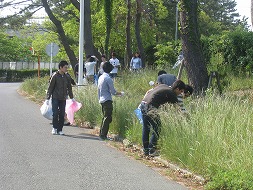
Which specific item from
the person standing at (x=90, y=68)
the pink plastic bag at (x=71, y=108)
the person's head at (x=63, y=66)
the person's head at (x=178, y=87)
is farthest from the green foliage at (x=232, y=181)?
the person standing at (x=90, y=68)

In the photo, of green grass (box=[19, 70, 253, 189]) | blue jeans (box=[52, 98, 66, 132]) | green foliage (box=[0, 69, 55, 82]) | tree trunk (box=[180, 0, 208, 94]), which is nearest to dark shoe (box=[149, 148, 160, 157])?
green grass (box=[19, 70, 253, 189])

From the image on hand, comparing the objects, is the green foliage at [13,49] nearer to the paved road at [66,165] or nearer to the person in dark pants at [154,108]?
the paved road at [66,165]

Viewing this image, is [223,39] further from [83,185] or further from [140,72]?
[83,185]

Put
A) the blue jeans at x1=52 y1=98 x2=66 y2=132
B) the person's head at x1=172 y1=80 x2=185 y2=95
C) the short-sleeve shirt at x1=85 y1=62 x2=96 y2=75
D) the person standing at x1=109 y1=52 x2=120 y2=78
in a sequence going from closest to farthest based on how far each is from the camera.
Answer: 1. the person's head at x1=172 y1=80 x2=185 y2=95
2. the blue jeans at x1=52 y1=98 x2=66 y2=132
3. the short-sleeve shirt at x1=85 y1=62 x2=96 y2=75
4. the person standing at x1=109 y1=52 x2=120 y2=78

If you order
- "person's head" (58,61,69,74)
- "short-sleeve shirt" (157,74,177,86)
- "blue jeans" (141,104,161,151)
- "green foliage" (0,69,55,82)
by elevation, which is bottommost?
"green foliage" (0,69,55,82)

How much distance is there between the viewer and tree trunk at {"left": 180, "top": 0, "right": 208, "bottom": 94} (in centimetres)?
1421

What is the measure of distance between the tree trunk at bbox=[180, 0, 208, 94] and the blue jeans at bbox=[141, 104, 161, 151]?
4729 mm

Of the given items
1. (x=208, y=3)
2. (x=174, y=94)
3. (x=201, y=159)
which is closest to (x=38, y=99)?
(x=174, y=94)

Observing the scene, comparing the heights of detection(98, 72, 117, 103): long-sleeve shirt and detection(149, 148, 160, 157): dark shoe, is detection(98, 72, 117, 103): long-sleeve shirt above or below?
above

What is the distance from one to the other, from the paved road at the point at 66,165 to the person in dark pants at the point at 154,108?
0.58 metres

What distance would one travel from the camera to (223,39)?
2153 cm

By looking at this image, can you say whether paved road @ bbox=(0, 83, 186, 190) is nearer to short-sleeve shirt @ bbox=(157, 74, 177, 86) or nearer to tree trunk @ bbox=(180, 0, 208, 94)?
short-sleeve shirt @ bbox=(157, 74, 177, 86)

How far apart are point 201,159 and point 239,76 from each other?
11046 mm

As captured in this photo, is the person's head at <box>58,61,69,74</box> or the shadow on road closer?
the shadow on road
